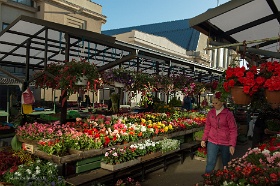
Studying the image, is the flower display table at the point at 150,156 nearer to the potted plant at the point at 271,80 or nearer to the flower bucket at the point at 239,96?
the flower bucket at the point at 239,96

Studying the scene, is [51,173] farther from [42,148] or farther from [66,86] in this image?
[66,86]

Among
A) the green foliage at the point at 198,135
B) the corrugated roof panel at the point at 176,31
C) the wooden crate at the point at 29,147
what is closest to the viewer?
the wooden crate at the point at 29,147

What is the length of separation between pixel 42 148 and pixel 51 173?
3.10 ft

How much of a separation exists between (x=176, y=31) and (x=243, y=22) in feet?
115

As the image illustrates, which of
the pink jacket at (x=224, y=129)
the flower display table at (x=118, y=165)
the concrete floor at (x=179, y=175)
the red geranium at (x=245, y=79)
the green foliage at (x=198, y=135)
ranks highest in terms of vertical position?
the red geranium at (x=245, y=79)

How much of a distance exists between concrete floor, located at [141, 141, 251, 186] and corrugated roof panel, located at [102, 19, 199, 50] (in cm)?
2931

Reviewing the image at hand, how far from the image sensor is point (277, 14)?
4547 millimetres

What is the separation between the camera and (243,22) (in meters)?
4.81

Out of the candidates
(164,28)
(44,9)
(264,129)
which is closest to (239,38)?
(264,129)

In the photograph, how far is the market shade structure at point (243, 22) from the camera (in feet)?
12.9

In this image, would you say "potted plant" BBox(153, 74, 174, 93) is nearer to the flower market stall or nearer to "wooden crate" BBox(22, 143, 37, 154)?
the flower market stall

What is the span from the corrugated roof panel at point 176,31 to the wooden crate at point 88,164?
103 feet

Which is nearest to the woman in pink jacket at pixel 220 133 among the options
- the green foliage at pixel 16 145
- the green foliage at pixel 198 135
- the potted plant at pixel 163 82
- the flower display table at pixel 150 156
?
the flower display table at pixel 150 156

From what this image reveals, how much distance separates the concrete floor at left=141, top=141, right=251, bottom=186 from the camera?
19.6 feet
